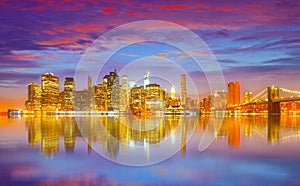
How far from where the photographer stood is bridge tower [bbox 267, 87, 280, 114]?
326 ft

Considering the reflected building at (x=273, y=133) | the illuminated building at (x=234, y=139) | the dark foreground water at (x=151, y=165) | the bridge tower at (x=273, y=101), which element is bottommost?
the reflected building at (x=273, y=133)

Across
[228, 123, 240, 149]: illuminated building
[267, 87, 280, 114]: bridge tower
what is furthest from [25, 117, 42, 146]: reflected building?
[267, 87, 280, 114]: bridge tower

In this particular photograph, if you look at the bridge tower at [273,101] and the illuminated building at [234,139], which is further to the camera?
the bridge tower at [273,101]

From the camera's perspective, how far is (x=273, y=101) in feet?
317

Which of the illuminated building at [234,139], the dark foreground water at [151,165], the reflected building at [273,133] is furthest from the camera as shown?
the reflected building at [273,133]

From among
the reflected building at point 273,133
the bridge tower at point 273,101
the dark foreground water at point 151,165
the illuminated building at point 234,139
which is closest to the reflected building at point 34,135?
the dark foreground water at point 151,165

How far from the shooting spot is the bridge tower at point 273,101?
99269mm

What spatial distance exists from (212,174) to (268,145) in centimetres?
888

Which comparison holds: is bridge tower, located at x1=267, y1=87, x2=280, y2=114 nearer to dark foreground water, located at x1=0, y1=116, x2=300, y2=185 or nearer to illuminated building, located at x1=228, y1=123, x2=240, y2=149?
illuminated building, located at x1=228, y1=123, x2=240, y2=149

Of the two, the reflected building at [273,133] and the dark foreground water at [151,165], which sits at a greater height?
the dark foreground water at [151,165]

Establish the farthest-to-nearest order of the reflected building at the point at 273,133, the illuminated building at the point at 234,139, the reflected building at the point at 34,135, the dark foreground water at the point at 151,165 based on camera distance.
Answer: the reflected building at the point at 273,133
the reflected building at the point at 34,135
the illuminated building at the point at 234,139
the dark foreground water at the point at 151,165

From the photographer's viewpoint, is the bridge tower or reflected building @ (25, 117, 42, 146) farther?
the bridge tower

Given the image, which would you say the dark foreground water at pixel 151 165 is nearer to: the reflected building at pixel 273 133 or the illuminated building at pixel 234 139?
the illuminated building at pixel 234 139

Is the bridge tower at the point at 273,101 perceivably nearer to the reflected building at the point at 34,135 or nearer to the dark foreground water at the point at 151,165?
the reflected building at the point at 34,135
